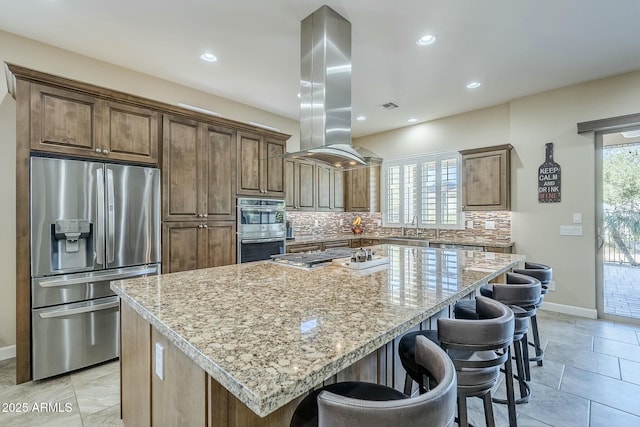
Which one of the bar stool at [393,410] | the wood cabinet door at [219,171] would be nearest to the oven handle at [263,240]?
the wood cabinet door at [219,171]

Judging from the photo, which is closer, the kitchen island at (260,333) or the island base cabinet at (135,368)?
the kitchen island at (260,333)

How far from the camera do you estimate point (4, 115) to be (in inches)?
113

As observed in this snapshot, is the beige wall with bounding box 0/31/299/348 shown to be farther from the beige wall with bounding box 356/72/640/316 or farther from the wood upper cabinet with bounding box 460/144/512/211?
the beige wall with bounding box 356/72/640/316

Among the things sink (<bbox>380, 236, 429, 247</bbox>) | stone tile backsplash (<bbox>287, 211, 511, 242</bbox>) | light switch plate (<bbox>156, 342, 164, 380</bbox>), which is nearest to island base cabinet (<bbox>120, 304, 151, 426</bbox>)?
light switch plate (<bbox>156, 342, 164, 380</bbox>)

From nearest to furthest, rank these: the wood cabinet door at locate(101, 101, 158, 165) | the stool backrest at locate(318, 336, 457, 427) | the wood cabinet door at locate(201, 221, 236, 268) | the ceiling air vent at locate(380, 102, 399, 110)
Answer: the stool backrest at locate(318, 336, 457, 427)
the wood cabinet door at locate(101, 101, 158, 165)
the wood cabinet door at locate(201, 221, 236, 268)
the ceiling air vent at locate(380, 102, 399, 110)

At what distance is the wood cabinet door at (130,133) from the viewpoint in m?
2.79

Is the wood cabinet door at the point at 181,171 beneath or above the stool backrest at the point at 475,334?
above

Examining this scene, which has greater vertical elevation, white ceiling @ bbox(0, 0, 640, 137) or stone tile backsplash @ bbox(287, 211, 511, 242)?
white ceiling @ bbox(0, 0, 640, 137)

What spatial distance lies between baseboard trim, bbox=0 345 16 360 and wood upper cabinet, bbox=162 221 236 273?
4.96 ft

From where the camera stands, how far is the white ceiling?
8.10 ft

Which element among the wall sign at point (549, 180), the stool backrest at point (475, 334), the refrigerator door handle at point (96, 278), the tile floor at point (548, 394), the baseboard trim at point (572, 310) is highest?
the wall sign at point (549, 180)

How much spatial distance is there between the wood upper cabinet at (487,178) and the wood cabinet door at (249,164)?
318 centimetres

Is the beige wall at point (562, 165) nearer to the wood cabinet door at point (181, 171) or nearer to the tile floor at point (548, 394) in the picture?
the tile floor at point (548, 394)

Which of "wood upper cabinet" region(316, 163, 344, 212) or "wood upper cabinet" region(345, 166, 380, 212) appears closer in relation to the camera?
"wood upper cabinet" region(316, 163, 344, 212)
